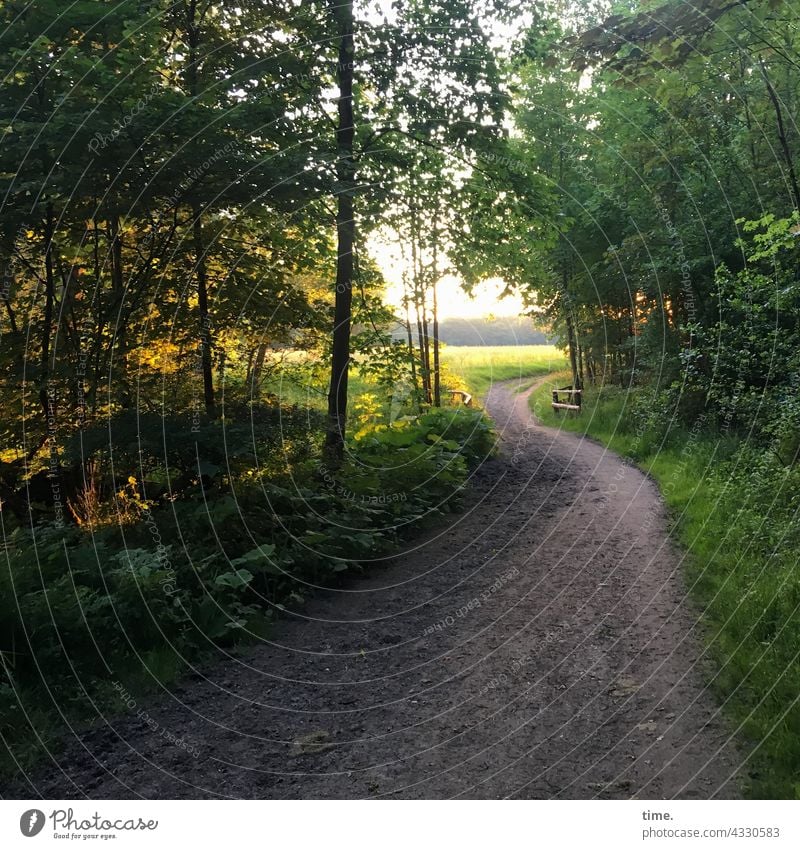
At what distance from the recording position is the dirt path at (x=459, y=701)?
3854 mm

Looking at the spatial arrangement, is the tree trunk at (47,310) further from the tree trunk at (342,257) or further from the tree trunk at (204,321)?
the tree trunk at (342,257)

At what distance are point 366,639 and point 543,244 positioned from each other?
7.66 metres

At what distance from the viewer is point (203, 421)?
759cm

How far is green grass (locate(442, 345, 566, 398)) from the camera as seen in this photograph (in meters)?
35.7

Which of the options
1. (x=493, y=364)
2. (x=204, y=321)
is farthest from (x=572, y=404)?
(x=493, y=364)

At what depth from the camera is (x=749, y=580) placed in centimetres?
605

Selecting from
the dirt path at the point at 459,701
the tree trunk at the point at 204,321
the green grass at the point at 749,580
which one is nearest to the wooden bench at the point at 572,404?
the green grass at the point at 749,580

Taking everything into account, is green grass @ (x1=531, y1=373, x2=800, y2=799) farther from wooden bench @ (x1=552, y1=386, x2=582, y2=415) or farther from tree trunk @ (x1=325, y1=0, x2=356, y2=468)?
wooden bench @ (x1=552, y1=386, x2=582, y2=415)

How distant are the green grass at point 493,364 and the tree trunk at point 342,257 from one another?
76.6 ft

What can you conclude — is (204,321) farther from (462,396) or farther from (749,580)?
(462,396)
